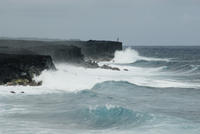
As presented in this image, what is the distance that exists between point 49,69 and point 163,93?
32.6ft

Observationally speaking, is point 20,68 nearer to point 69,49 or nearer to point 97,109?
point 97,109

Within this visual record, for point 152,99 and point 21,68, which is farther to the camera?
point 21,68

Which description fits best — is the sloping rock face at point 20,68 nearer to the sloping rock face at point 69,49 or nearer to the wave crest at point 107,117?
the wave crest at point 107,117

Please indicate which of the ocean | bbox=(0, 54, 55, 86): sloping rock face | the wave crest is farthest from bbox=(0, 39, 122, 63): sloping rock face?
the wave crest

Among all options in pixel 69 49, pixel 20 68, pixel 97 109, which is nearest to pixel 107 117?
pixel 97 109

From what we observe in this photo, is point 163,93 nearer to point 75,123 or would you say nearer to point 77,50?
point 75,123

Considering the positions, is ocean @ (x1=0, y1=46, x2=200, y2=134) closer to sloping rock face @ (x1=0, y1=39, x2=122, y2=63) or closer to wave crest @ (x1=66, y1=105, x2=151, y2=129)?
wave crest @ (x1=66, y1=105, x2=151, y2=129)

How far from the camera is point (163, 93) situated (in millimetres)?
32094

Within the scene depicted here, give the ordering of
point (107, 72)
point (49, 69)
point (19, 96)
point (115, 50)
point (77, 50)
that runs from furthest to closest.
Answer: point (115, 50) < point (77, 50) < point (107, 72) < point (49, 69) < point (19, 96)

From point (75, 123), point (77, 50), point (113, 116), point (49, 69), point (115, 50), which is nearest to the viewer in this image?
point (75, 123)

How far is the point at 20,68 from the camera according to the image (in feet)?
110

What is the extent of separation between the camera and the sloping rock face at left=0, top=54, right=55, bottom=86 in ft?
107

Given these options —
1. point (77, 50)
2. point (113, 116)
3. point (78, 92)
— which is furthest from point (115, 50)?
point (113, 116)

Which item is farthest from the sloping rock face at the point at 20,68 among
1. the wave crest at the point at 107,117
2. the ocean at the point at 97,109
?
the wave crest at the point at 107,117
